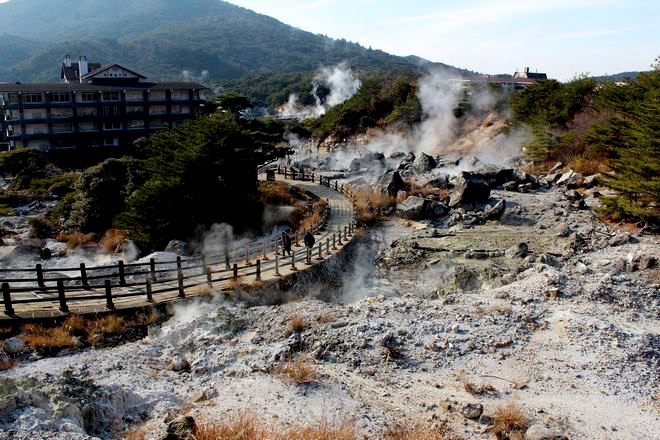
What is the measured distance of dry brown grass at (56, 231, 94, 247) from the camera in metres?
27.9

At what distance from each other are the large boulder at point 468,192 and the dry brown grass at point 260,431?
2544 centimetres

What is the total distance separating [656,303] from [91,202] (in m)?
27.9

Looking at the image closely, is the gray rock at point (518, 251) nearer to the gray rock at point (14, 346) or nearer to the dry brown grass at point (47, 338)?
the dry brown grass at point (47, 338)

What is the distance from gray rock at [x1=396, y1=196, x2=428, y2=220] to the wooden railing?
590 centimetres

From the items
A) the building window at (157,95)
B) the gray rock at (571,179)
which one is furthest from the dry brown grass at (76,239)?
the building window at (157,95)

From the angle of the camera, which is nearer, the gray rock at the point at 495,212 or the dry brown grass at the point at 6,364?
the dry brown grass at the point at 6,364

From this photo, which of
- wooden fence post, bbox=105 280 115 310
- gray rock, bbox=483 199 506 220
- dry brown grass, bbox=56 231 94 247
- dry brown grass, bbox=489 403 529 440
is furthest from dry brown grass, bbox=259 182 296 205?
dry brown grass, bbox=489 403 529 440

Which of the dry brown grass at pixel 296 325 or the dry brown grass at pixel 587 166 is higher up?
the dry brown grass at pixel 587 166

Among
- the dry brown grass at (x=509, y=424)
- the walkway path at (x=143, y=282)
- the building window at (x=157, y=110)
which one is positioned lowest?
the dry brown grass at (x=509, y=424)

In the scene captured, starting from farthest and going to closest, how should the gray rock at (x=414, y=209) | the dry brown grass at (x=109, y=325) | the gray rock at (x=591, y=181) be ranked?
1. the gray rock at (x=591, y=181)
2. the gray rock at (x=414, y=209)
3. the dry brown grass at (x=109, y=325)

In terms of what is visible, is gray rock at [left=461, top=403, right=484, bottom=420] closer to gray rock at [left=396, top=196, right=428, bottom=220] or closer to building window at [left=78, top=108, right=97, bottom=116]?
gray rock at [left=396, top=196, right=428, bottom=220]

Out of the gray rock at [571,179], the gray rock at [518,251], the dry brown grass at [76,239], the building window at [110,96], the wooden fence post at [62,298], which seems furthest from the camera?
the building window at [110,96]

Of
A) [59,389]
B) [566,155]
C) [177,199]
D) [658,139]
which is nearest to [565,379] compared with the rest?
[59,389]

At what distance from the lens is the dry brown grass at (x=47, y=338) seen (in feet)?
43.7
